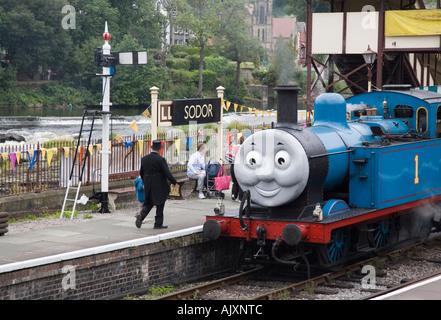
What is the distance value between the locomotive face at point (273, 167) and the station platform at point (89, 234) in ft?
4.60

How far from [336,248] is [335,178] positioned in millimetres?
1153

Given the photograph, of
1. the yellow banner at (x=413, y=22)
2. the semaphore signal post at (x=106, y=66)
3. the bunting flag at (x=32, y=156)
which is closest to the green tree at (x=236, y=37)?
the yellow banner at (x=413, y=22)

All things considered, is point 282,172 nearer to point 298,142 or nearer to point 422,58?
point 298,142

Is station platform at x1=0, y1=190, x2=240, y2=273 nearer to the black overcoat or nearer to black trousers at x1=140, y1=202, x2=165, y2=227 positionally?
black trousers at x1=140, y1=202, x2=165, y2=227

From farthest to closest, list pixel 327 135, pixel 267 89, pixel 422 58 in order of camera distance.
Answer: pixel 267 89 < pixel 422 58 < pixel 327 135

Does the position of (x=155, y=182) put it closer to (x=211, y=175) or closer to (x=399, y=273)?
(x=211, y=175)

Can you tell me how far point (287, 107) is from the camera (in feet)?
36.6

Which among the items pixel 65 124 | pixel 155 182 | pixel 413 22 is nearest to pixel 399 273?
pixel 155 182

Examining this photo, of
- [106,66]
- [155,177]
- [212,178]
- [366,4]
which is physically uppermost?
[366,4]

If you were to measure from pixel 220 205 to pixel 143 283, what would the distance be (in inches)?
68.8

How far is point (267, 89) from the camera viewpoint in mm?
71250

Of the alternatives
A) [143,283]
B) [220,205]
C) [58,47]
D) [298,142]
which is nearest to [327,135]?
[298,142]
